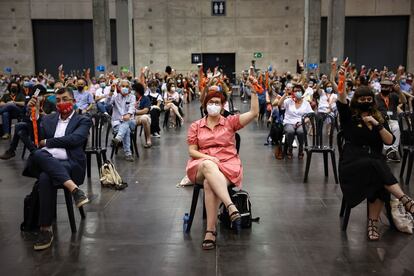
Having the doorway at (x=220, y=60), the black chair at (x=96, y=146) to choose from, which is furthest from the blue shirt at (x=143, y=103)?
the doorway at (x=220, y=60)

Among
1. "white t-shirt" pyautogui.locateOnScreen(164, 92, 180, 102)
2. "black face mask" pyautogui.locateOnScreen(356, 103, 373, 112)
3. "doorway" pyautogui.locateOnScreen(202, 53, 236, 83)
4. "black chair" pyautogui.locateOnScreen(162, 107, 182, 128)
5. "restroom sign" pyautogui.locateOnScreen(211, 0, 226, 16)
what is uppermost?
"restroom sign" pyautogui.locateOnScreen(211, 0, 226, 16)

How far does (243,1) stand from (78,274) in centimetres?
2949

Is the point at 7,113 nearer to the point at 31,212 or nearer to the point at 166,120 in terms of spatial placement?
the point at 166,120

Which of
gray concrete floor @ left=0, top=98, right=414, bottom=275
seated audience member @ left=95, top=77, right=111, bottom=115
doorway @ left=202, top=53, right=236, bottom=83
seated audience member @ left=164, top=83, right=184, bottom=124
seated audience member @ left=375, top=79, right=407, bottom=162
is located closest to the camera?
gray concrete floor @ left=0, top=98, right=414, bottom=275

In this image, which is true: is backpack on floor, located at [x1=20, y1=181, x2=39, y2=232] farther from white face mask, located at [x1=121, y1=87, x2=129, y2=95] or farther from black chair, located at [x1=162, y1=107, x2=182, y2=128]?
black chair, located at [x1=162, y1=107, x2=182, y2=128]

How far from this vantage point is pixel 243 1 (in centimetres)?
3159

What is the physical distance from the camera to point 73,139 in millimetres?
5086

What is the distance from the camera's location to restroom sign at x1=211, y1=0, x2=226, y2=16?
31.6 meters

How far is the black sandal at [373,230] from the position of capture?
185 inches

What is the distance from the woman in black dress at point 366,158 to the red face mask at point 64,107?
281cm

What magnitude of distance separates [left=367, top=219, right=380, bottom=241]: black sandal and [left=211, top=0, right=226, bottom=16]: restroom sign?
28343 mm

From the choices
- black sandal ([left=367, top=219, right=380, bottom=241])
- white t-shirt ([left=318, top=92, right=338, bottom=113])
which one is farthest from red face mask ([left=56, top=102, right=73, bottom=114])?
white t-shirt ([left=318, top=92, right=338, bottom=113])

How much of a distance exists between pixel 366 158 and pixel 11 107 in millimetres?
9762

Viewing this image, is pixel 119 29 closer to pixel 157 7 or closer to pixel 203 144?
pixel 157 7
